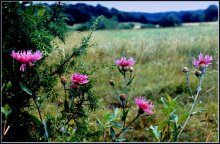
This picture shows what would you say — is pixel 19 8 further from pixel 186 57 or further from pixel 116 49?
pixel 116 49

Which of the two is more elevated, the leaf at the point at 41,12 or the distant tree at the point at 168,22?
the leaf at the point at 41,12

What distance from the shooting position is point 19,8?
131cm

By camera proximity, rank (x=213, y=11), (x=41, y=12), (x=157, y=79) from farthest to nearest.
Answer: (x=213, y=11), (x=157, y=79), (x=41, y=12)

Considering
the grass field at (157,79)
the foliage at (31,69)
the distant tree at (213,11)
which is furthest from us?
the distant tree at (213,11)

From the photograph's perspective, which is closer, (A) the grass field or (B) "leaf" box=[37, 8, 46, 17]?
(B) "leaf" box=[37, 8, 46, 17]

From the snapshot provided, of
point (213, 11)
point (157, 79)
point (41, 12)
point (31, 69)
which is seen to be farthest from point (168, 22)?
point (31, 69)

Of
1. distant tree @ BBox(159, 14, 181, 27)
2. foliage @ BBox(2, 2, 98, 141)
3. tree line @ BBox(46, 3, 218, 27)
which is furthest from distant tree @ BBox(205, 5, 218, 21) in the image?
distant tree @ BBox(159, 14, 181, 27)

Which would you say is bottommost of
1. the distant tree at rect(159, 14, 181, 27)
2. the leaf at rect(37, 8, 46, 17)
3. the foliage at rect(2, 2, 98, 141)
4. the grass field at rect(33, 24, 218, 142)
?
the distant tree at rect(159, 14, 181, 27)

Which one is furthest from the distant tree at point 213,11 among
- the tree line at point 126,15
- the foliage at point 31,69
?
the foliage at point 31,69

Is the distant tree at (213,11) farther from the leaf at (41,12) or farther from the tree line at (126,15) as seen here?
the leaf at (41,12)

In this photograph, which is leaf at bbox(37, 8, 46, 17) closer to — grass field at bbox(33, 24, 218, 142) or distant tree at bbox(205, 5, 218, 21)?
grass field at bbox(33, 24, 218, 142)

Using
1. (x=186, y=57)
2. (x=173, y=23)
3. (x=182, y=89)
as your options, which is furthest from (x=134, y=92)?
(x=173, y=23)

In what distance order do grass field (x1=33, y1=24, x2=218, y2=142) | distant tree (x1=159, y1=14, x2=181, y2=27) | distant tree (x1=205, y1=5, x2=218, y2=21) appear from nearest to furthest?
1. grass field (x1=33, y1=24, x2=218, y2=142)
2. distant tree (x1=205, y1=5, x2=218, y2=21)
3. distant tree (x1=159, y1=14, x2=181, y2=27)

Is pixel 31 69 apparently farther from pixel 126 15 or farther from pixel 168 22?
pixel 168 22
